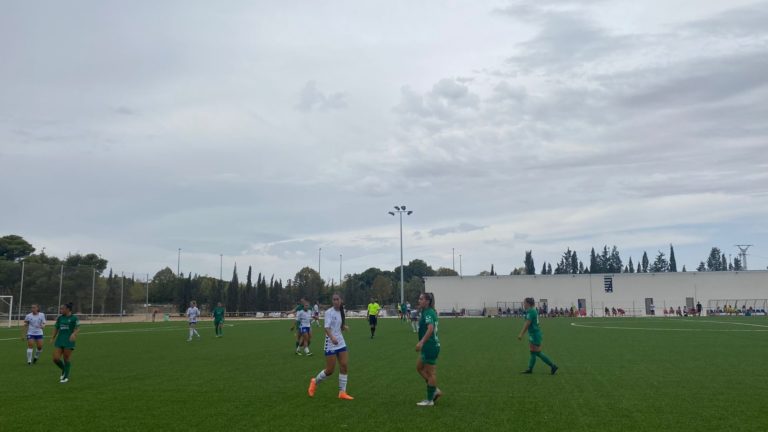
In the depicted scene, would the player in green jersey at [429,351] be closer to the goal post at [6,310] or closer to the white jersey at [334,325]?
the white jersey at [334,325]

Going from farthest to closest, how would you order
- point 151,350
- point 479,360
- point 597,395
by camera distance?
point 151,350 → point 479,360 → point 597,395

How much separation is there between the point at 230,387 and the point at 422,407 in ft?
15.9

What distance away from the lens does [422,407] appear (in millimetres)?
10789

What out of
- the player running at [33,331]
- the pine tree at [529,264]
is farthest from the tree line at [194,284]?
the player running at [33,331]

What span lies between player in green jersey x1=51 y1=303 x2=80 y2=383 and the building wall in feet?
238

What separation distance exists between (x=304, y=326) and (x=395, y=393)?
988cm

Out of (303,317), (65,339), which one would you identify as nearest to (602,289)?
(303,317)

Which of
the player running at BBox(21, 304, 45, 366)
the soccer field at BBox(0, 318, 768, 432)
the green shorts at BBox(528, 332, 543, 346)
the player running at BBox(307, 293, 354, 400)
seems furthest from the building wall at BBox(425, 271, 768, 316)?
the player running at BBox(307, 293, 354, 400)

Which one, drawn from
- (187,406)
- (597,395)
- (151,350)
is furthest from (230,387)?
(151,350)

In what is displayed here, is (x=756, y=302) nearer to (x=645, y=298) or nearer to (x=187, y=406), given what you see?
(x=645, y=298)

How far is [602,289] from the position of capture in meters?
81.7

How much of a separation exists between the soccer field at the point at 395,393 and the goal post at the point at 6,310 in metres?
35.5

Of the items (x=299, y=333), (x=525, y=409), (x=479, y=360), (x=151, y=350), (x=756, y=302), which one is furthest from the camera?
(x=756, y=302)

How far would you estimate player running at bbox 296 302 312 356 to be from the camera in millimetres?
21750
